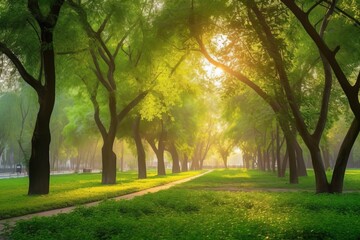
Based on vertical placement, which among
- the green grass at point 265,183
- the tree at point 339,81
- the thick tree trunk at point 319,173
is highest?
the tree at point 339,81

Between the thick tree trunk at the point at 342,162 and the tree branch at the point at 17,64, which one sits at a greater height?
the tree branch at the point at 17,64

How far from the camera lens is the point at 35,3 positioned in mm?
17906

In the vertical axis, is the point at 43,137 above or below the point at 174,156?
above

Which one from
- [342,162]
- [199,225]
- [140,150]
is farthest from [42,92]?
[140,150]

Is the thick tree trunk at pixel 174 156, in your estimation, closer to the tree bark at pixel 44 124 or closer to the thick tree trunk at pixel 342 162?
the tree bark at pixel 44 124

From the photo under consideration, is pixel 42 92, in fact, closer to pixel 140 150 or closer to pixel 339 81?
pixel 339 81

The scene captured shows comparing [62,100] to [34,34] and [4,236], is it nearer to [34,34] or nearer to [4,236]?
[34,34]

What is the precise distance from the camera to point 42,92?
19.4 meters

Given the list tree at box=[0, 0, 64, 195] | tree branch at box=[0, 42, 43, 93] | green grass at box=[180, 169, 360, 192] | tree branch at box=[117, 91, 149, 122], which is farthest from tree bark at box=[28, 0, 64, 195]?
green grass at box=[180, 169, 360, 192]

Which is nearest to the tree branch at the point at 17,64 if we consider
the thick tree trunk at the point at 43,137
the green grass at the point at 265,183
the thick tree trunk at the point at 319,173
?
the thick tree trunk at the point at 43,137

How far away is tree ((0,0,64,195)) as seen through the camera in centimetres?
1825

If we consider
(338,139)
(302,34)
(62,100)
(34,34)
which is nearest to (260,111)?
(302,34)

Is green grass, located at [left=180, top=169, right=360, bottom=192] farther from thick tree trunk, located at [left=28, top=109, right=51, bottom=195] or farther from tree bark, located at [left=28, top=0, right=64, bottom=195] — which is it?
tree bark, located at [left=28, top=0, right=64, bottom=195]

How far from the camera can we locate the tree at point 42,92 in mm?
18250
